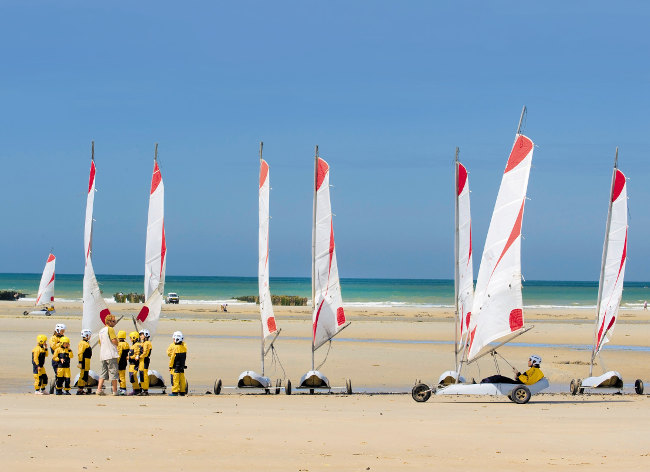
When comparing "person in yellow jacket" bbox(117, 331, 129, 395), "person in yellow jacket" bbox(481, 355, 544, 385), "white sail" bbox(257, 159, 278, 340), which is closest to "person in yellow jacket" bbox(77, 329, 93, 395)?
"person in yellow jacket" bbox(117, 331, 129, 395)

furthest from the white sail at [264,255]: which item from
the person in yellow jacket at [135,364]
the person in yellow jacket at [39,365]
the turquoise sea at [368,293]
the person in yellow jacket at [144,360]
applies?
the turquoise sea at [368,293]

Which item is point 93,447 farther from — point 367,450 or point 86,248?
point 86,248

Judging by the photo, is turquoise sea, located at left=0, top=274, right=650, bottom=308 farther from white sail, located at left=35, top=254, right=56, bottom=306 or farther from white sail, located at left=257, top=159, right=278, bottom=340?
white sail, located at left=257, top=159, right=278, bottom=340

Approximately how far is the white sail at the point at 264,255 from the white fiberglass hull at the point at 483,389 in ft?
14.4

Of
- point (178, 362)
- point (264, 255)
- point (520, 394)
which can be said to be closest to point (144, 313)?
point (178, 362)

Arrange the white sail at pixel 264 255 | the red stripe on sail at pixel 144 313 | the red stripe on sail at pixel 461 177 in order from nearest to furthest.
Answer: the white sail at pixel 264 255
the red stripe on sail at pixel 144 313
the red stripe on sail at pixel 461 177

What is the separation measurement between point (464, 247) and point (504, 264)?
382 centimetres

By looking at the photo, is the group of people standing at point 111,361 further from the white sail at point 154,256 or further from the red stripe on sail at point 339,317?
the red stripe on sail at point 339,317

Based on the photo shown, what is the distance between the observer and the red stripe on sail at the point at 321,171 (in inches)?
771

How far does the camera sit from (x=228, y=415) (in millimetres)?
14352

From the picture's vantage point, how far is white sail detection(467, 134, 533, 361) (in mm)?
16750

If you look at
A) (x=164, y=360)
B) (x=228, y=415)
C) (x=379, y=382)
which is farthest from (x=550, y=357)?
(x=228, y=415)

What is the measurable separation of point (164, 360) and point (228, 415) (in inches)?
444

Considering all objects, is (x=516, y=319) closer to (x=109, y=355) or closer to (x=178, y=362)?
(x=178, y=362)
